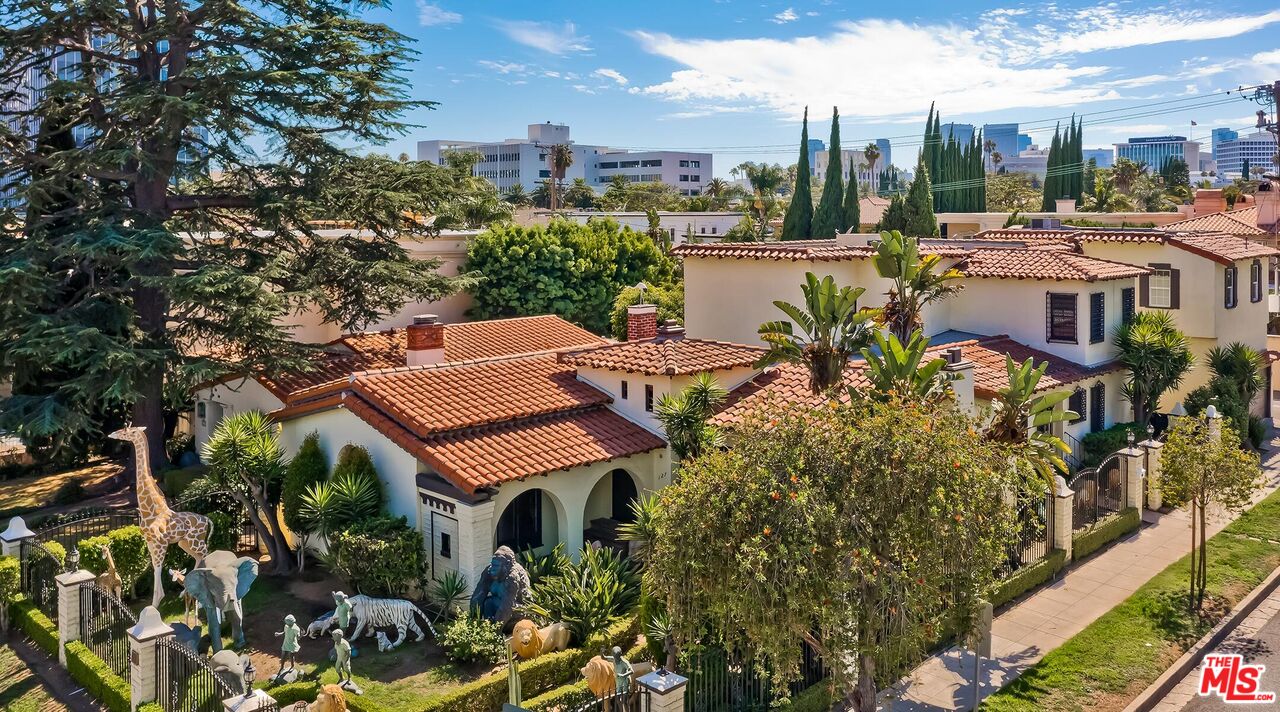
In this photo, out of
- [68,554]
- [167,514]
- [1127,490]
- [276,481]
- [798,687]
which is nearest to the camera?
[798,687]

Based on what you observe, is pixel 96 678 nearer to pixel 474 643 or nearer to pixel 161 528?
pixel 161 528

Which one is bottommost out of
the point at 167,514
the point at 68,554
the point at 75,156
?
the point at 68,554

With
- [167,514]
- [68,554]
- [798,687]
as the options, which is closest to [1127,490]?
[798,687]

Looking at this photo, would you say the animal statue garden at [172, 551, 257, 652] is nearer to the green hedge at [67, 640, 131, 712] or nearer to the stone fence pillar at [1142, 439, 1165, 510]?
the green hedge at [67, 640, 131, 712]

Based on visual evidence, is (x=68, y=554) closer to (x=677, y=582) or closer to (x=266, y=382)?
(x=266, y=382)

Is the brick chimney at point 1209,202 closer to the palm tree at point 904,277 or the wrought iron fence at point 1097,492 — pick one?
the wrought iron fence at point 1097,492

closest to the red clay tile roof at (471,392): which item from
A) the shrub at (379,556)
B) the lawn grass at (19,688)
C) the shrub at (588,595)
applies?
the shrub at (379,556)

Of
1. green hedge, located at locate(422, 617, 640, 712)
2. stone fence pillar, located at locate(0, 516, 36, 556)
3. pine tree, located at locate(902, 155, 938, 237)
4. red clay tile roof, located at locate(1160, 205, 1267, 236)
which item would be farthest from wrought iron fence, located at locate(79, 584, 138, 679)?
pine tree, located at locate(902, 155, 938, 237)
